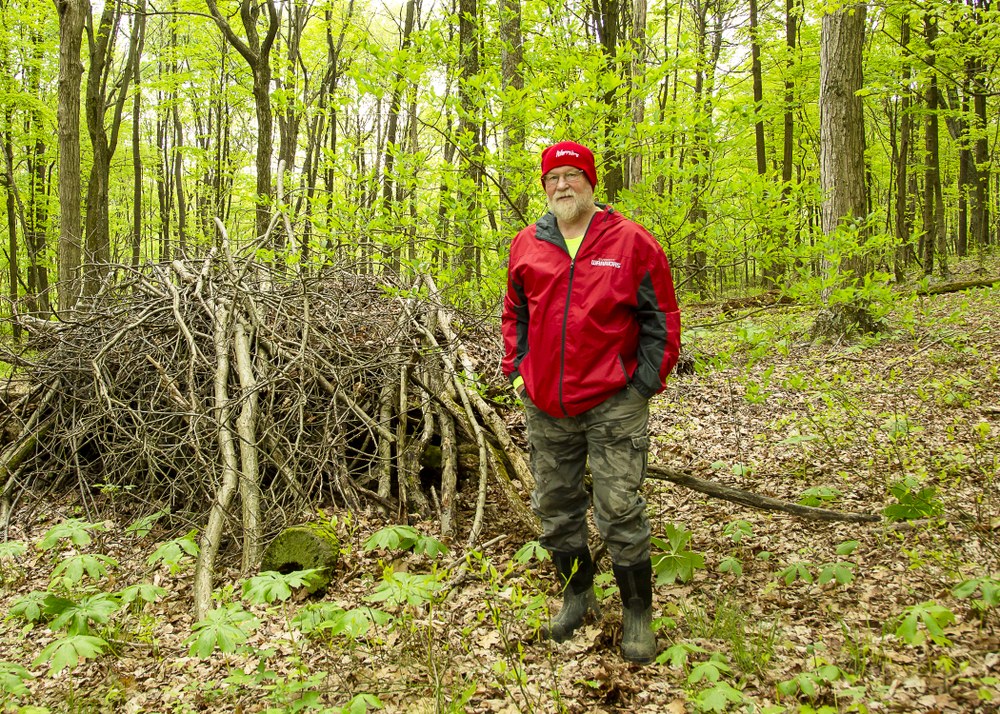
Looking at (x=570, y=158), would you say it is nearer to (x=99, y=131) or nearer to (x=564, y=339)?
(x=564, y=339)

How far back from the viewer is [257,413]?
4871 mm

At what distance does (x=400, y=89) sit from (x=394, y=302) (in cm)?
258

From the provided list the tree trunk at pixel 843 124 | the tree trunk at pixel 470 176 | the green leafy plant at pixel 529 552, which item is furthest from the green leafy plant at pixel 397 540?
the tree trunk at pixel 843 124

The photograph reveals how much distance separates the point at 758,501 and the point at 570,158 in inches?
101

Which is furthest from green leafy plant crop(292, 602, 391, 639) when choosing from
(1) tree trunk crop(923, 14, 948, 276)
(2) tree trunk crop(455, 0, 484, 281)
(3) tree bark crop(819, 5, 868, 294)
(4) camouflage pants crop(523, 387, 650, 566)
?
(1) tree trunk crop(923, 14, 948, 276)

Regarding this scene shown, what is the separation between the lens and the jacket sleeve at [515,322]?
10.5 ft

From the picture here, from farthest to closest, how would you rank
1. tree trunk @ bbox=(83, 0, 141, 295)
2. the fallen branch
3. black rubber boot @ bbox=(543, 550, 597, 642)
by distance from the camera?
tree trunk @ bbox=(83, 0, 141, 295) → the fallen branch → black rubber boot @ bbox=(543, 550, 597, 642)

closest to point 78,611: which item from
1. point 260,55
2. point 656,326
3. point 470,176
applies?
point 656,326

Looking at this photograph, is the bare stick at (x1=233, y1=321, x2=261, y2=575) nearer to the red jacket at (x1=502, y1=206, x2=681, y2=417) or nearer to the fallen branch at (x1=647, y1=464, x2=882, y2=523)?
the red jacket at (x1=502, y1=206, x2=681, y2=417)

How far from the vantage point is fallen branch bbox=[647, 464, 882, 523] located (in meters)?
3.89

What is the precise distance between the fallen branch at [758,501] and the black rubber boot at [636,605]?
3.90 feet

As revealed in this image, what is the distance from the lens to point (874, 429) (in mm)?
5250

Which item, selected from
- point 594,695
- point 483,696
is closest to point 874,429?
point 594,695

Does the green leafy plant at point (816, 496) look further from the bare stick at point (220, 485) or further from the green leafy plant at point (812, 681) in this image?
the bare stick at point (220, 485)
